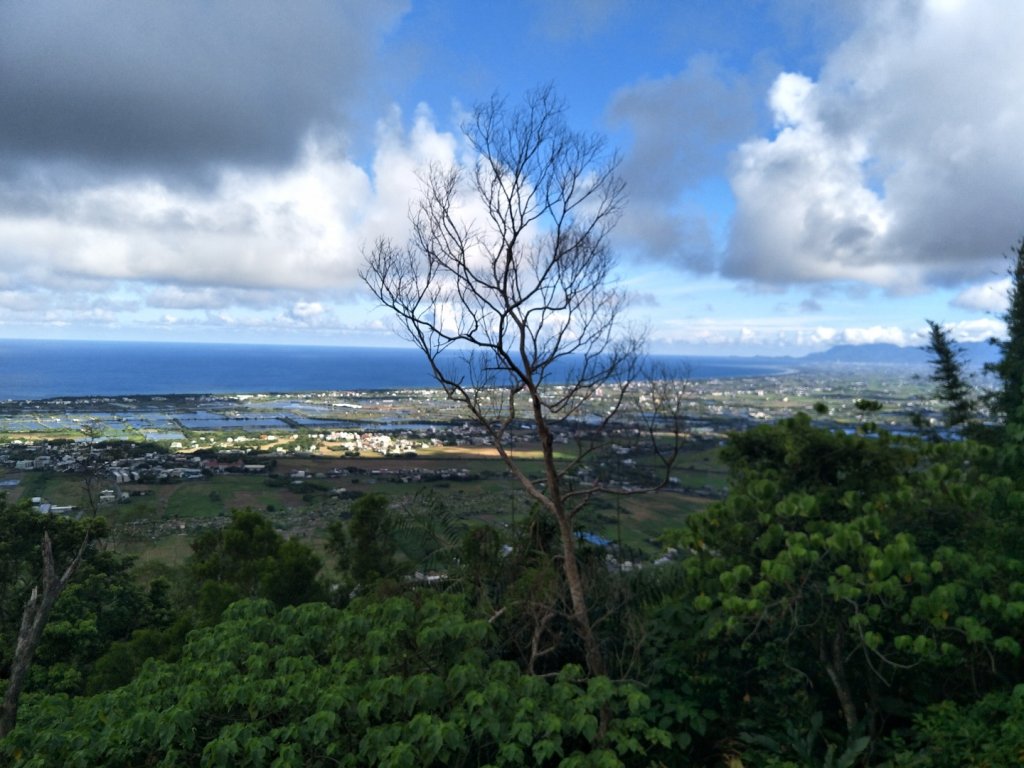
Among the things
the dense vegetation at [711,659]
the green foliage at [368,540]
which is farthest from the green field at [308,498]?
the dense vegetation at [711,659]

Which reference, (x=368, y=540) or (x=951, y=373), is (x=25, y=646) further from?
(x=951, y=373)

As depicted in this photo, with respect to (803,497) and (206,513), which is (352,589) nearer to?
(803,497)

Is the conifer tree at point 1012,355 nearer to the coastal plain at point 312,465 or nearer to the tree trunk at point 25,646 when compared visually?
the coastal plain at point 312,465

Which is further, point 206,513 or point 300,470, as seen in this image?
point 300,470

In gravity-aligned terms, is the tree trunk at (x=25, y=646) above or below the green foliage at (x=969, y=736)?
above

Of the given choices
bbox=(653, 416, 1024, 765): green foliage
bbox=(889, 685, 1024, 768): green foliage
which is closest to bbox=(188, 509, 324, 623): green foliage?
bbox=(653, 416, 1024, 765): green foliage

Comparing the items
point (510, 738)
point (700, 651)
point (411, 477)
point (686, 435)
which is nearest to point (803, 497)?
point (686, 435)

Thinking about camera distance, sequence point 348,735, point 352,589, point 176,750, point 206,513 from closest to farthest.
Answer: point 176,750 < point 348,735 < point 352,589 < point 206,513

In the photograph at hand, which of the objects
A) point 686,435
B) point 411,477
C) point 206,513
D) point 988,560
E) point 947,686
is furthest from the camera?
point 411,477
